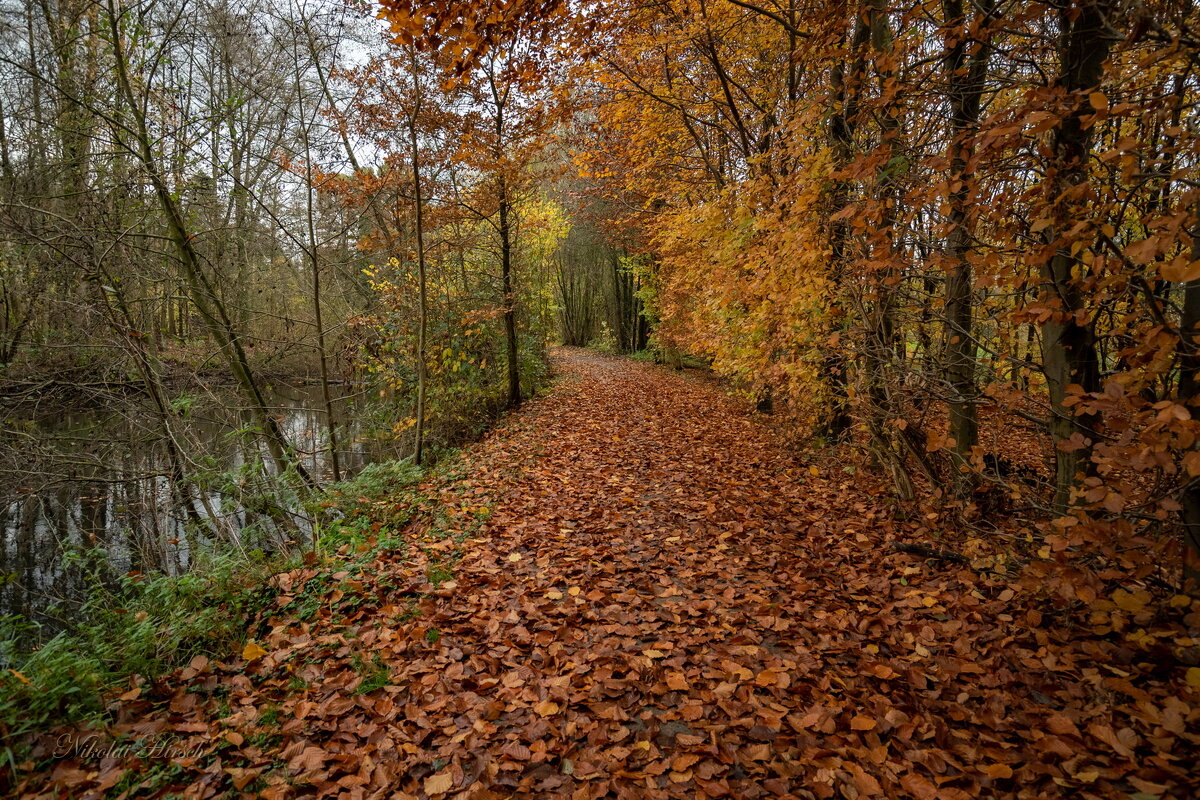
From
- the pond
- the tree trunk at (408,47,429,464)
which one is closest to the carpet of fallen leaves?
the pond

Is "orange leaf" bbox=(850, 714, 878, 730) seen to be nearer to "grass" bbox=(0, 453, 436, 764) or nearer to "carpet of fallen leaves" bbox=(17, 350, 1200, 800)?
"carpet of fallen leaves" bbox=(17, 350, 1200, 800)

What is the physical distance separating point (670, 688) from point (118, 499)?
845 cm

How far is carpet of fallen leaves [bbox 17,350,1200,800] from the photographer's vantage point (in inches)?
90.7

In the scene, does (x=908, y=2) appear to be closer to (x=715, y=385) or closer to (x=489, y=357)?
(x=489, y=357)

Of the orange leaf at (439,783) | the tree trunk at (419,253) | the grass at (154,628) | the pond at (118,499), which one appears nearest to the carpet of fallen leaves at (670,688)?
the orange leaf at (439,783)

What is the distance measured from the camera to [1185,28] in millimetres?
2180

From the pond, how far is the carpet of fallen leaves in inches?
101

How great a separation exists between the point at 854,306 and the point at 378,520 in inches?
229

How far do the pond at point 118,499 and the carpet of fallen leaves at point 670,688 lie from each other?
2.55 m

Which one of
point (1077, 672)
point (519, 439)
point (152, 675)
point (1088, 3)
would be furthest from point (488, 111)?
point (1077, 672)

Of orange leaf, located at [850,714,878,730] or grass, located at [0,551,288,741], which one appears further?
grass, located at [0,551,288,741]

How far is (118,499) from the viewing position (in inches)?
282

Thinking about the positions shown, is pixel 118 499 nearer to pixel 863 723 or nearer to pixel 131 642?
pixel 131 642

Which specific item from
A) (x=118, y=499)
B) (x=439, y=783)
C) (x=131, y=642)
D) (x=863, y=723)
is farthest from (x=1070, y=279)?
(x=118, y=499)
